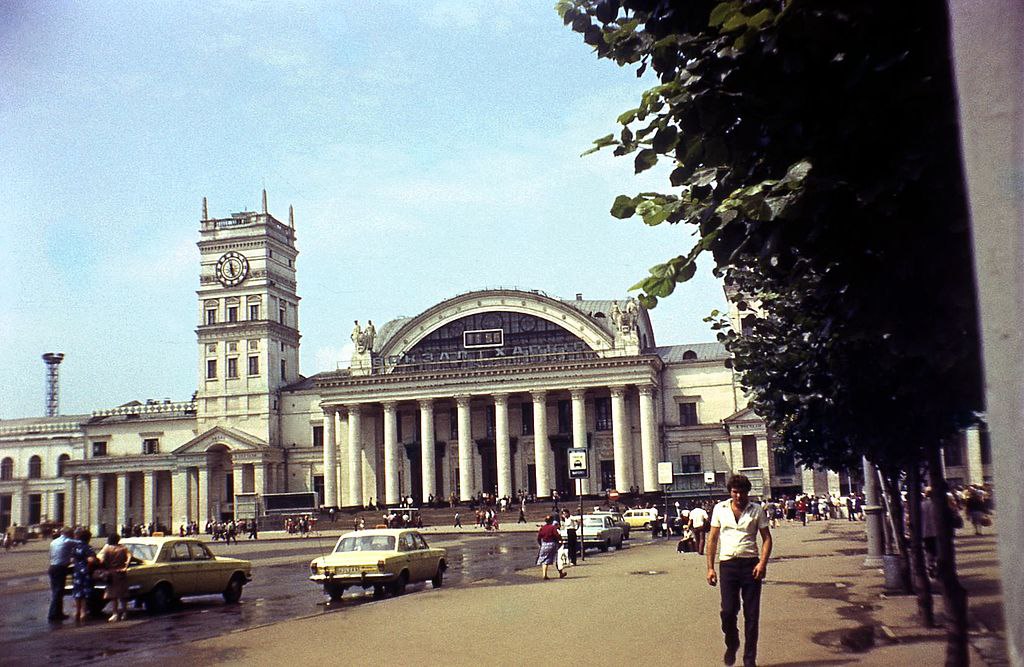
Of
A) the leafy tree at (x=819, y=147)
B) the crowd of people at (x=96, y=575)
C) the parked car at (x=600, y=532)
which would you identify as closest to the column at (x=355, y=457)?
the parked car at (x=600, y=532)

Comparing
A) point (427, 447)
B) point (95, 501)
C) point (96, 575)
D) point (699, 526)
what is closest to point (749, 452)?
point (427, 447)

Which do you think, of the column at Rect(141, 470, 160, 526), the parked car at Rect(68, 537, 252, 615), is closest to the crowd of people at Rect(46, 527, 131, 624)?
the parked car at Rect(68, 537, 252, 615)

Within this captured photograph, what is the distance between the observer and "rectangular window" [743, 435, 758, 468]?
81.2 m

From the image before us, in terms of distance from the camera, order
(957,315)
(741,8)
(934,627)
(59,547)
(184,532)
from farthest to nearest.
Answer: (184,532), (59,547), (934,627), (957,315), (741,8)

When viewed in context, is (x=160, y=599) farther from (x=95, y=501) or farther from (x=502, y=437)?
(x=95, y=501)

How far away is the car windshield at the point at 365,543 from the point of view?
22469 mm

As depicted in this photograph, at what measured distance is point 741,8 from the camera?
5.46m

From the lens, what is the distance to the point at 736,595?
9875 mm

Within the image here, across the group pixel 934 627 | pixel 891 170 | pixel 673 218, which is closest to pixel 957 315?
pixel 891 170

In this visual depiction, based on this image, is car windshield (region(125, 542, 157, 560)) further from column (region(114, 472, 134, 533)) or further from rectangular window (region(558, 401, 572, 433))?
column (region(114, 472, 134, 533))

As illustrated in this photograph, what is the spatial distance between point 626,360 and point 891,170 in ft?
239

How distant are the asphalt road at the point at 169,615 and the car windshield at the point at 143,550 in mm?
1155

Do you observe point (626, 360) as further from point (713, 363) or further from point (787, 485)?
point (787, 485)

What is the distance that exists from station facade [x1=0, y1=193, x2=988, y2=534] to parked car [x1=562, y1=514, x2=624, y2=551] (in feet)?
115
